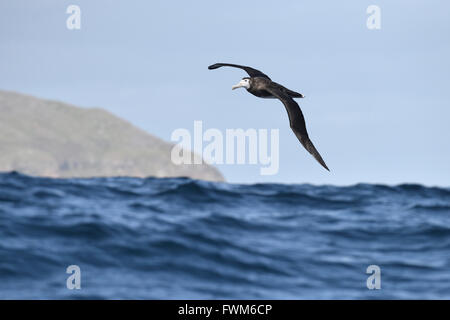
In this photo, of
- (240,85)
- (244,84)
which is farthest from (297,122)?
(240,85)

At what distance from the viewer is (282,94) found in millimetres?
16953

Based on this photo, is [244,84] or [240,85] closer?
[244,84]

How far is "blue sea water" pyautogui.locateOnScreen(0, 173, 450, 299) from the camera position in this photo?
2908 centimetres

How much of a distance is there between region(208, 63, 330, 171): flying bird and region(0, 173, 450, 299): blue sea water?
1180 centimetres

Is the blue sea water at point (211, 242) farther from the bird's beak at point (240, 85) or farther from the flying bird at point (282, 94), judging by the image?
the flying bird at point (282, 94)

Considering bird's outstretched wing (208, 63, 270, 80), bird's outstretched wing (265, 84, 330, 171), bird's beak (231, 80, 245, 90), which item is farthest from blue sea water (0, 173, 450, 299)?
bird's outstretched wing (265, 84, 330, 171)

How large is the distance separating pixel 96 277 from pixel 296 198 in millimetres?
14775

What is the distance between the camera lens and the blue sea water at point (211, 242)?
29.1m

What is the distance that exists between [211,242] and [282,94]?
648 inches

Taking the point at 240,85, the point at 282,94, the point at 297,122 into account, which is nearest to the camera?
the point at 297,122

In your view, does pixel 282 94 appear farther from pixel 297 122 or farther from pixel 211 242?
pixel 211 242

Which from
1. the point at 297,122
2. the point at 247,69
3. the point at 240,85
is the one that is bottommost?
the point at 297,122

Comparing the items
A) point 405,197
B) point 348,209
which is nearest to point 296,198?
point 348,209

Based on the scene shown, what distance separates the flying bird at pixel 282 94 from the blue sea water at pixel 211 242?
11.8 meters
